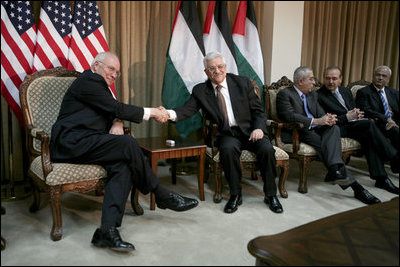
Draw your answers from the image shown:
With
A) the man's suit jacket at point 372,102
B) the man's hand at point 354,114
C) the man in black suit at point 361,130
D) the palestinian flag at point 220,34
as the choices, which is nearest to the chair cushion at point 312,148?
the man in black suit at point 361,130

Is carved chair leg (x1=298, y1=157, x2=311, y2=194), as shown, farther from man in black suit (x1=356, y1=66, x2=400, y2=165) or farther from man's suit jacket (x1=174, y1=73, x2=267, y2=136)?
man in black suit (x1=356, y1=66, x2=400, y2=165)

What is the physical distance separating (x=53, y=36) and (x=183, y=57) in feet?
4.10

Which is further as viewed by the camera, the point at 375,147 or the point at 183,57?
the point at 183,57

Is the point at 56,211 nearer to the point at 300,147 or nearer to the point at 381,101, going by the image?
the point at 300,147

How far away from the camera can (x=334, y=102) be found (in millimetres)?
3693

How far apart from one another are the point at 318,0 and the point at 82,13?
10.0 feet

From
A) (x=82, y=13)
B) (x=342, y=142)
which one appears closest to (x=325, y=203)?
(x=342, y=142)

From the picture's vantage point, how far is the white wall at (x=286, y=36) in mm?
4230

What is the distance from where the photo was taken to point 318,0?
4.71 m

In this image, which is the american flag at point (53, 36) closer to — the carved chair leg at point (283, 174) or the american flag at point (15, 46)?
the american flag at point (15, 46)

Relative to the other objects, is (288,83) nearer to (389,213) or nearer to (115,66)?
(115,66)

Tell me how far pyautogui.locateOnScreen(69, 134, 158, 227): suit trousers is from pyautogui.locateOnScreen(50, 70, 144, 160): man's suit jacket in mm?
65

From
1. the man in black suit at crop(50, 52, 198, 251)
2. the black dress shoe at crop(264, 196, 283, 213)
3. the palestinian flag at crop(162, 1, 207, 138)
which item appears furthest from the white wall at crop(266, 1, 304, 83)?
the man in black suit at crop(50, 52, 198, 251)

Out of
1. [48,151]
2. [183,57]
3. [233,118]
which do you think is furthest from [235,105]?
[48,151]
